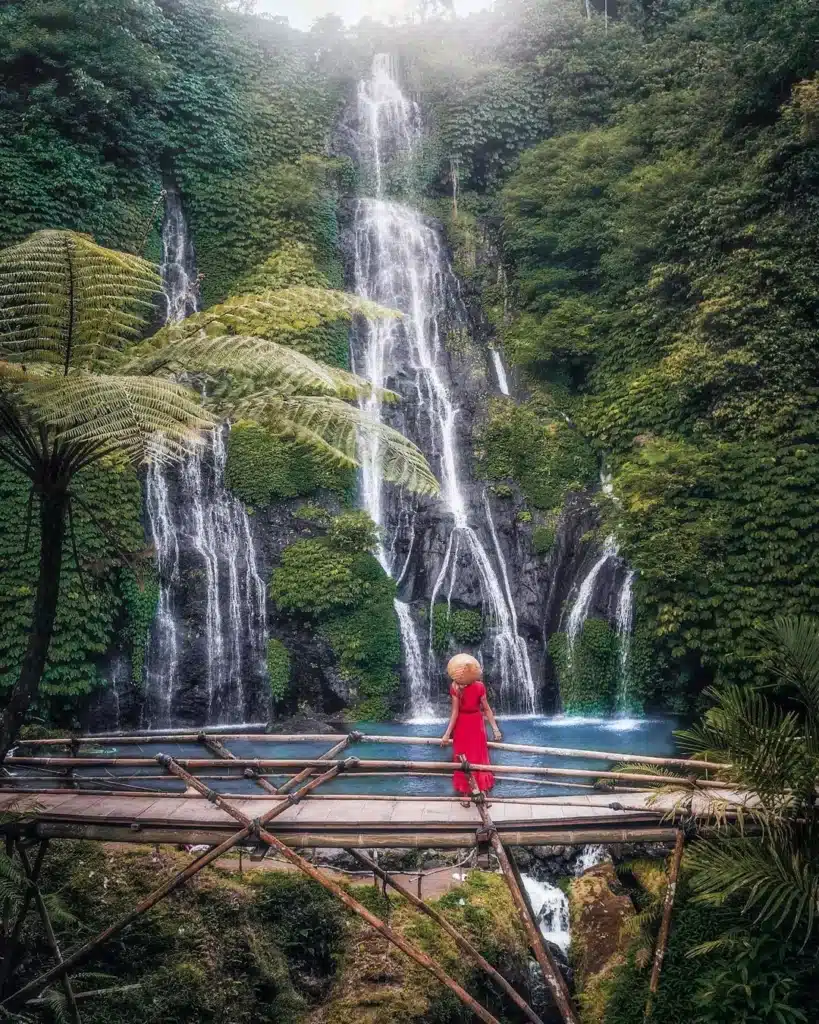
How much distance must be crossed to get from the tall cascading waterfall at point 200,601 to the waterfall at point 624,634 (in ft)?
19.0

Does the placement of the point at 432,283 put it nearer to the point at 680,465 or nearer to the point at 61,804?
the point at 680,465

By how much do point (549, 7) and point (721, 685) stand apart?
780 inches

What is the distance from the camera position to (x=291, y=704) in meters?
12.6

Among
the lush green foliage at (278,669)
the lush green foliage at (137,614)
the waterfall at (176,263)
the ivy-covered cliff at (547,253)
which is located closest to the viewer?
the ivy-covered cliff at (547,253)

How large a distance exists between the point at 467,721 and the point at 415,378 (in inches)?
466

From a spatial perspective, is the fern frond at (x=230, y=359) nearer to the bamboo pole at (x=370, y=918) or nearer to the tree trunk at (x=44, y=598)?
the tree trunk at (x=44, y=598)

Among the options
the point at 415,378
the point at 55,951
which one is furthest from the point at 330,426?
the point at 415,378

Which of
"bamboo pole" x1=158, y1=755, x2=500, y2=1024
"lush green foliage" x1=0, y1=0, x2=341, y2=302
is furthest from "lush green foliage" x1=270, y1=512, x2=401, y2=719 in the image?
"bamboo pole" x1=158, y1=755, x2=500, y2=1024

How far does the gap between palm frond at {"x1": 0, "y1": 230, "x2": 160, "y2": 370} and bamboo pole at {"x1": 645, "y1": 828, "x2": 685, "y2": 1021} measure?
179 inches

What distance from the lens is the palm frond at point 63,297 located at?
4.69 meters

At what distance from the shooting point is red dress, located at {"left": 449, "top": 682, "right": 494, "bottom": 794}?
5355 mm

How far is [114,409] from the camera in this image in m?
3.83

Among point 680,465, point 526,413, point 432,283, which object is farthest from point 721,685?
point 432,283

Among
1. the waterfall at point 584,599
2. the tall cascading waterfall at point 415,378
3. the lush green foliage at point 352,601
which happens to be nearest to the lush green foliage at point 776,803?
the tall cascading waterfall at point 415,378
